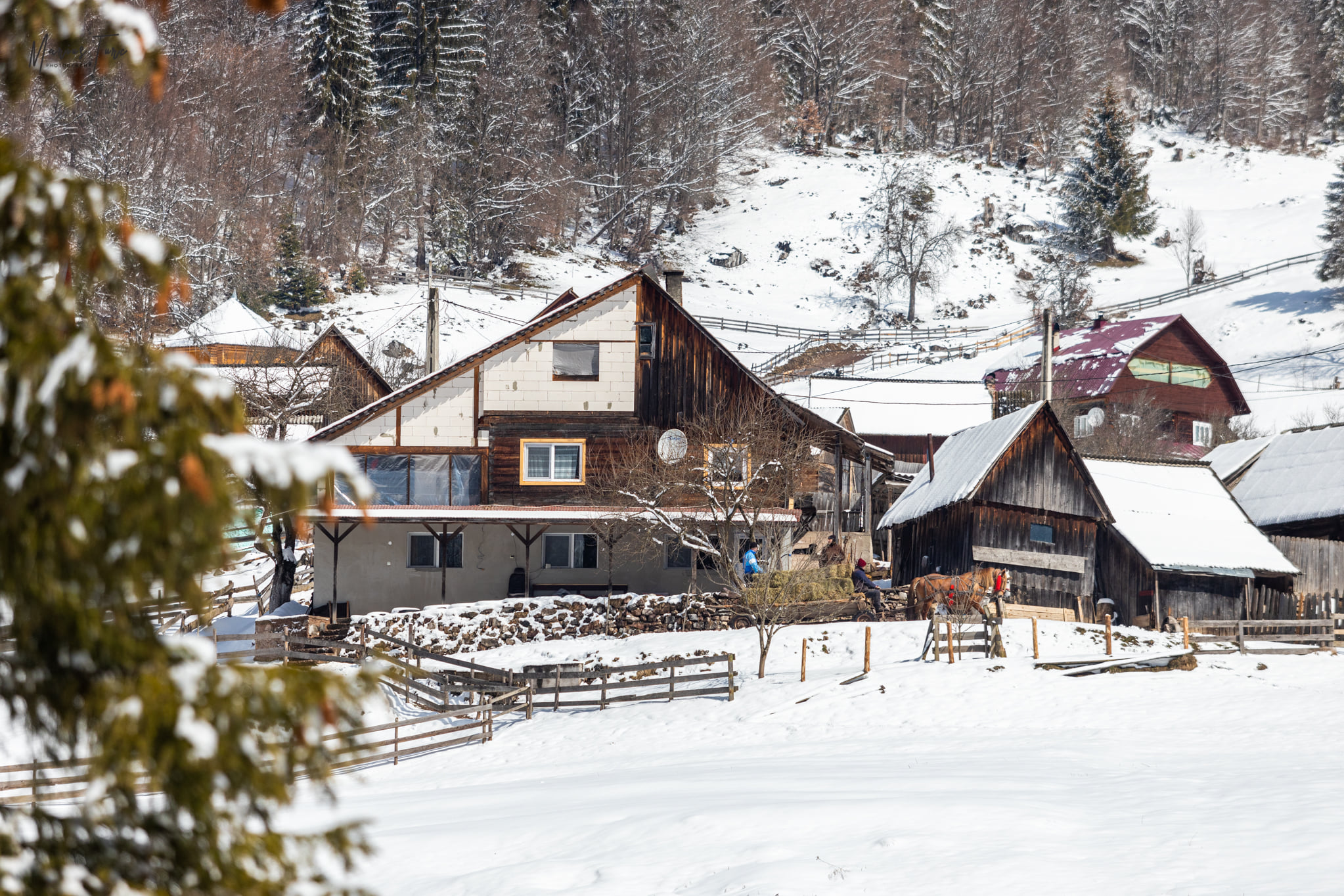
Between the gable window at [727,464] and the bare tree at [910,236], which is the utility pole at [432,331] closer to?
the gable window at [727,464]

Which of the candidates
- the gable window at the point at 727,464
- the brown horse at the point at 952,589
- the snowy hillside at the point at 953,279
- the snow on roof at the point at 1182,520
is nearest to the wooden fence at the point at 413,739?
the gable window at the point at 727,464

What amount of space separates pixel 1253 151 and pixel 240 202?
10030cm

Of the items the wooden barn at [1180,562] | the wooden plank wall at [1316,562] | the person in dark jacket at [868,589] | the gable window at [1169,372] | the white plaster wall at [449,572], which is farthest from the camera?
the gable window at [1169,372]

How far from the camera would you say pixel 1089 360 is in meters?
68.8

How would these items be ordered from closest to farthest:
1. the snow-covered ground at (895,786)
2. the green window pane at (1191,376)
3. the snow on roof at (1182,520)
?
the snow-covered ground at (895,786) < the snow on roof at (1182,520) < the green window pane at (1191,376)

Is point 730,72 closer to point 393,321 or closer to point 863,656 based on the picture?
point 393,321

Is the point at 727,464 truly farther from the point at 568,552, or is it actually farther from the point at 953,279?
the point at 953,279

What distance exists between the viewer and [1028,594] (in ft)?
119

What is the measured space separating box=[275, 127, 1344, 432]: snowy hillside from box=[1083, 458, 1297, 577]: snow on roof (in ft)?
75.0

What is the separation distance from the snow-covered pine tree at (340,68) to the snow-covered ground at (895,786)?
68.8m

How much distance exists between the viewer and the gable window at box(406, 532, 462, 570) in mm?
37750

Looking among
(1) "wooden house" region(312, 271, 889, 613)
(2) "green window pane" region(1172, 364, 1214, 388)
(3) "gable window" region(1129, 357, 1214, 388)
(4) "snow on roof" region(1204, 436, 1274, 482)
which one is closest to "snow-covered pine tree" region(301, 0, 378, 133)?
(3) "gable window" region(1129, 357, 1214, 388)

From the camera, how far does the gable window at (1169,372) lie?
225 ft

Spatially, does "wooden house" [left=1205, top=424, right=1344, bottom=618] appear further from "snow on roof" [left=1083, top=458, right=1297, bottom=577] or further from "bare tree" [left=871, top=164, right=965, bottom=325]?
"bare tree" [left=871, top=164, right=965, bottom=325]
